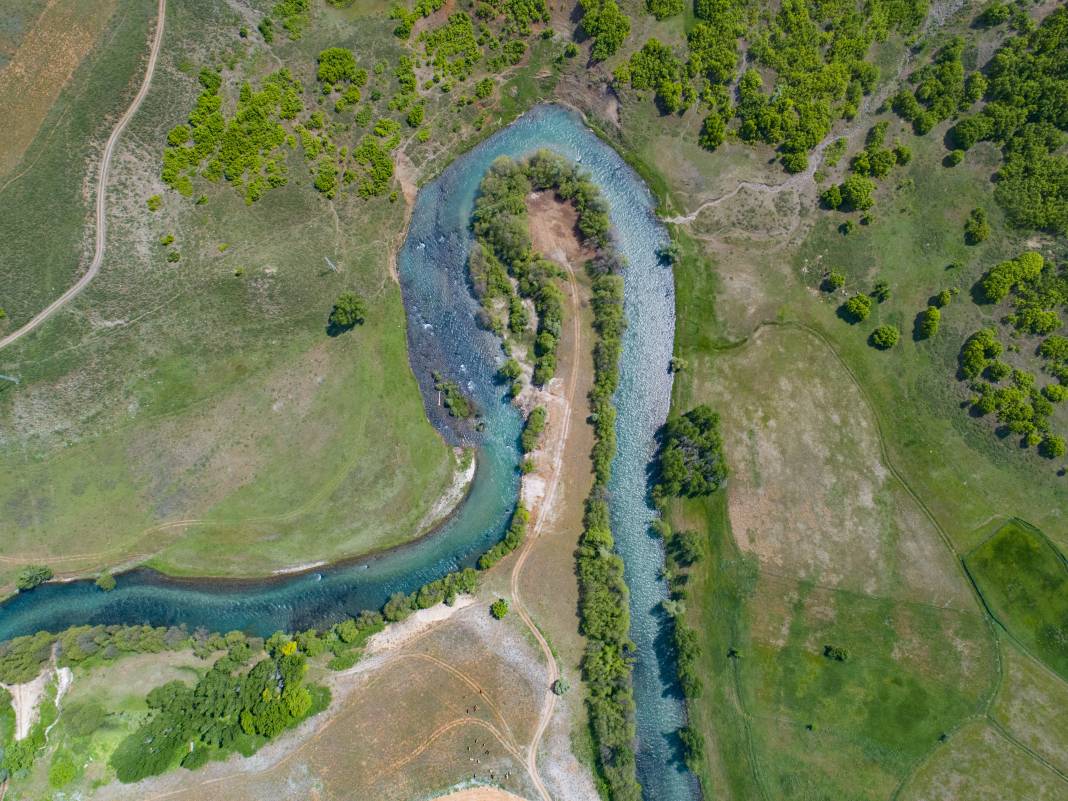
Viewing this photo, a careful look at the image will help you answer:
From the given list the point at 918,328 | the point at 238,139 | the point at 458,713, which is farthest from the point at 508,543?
the point at 238,139

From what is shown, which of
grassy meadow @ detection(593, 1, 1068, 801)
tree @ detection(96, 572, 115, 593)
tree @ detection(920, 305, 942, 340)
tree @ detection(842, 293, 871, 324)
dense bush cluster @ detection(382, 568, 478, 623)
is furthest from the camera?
tree @ detection(842, 293, 871, 324)

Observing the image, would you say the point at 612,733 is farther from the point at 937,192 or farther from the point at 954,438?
the point at 937,192

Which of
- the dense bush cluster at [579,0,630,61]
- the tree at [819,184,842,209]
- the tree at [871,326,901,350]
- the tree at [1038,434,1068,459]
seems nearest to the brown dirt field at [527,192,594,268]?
the dense bush cluster at [579,0,630,61]

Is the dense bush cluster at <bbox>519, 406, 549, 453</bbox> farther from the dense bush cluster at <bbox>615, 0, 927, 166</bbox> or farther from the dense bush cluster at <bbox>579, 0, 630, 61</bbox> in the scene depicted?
the dense bush cluster at <bbox>579, 0, 630, 61</bbox>

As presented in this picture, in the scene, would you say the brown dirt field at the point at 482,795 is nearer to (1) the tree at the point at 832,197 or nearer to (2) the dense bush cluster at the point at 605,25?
(1) the tree at the point at 832,197

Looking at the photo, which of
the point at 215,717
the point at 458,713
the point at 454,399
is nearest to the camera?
the point at 215,717

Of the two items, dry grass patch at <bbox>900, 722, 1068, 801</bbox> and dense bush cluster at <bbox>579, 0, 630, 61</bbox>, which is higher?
dense bush cluster at <bbox>579, 0, 630, 61</bbox>

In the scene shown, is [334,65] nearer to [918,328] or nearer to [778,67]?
[778,67]
